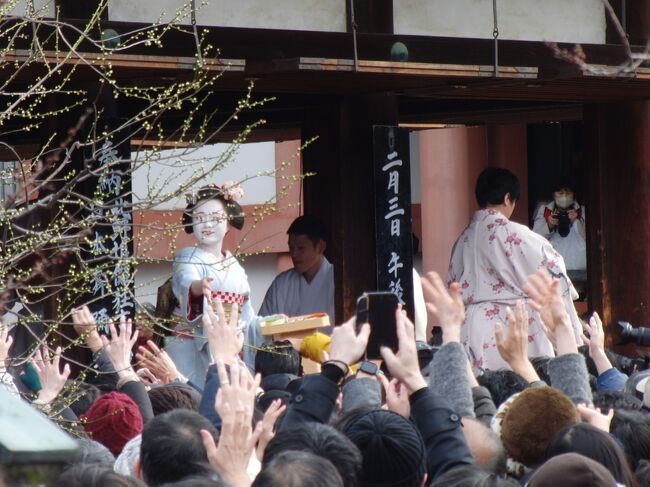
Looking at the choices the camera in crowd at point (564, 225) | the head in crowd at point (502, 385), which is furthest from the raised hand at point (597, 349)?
the camera in crowd at point (564, 225)

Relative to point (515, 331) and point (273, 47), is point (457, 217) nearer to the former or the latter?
point (273, 47)

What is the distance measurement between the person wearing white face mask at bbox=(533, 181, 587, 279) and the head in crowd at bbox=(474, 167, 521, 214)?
169 inches

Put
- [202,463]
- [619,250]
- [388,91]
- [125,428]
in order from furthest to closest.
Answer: [619,250], [388,91], [125,428], [202,463]

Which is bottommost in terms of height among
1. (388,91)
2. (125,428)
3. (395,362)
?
(125,428)

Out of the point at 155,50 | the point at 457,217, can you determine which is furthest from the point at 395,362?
the point at 457,217

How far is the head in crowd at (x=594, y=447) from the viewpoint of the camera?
3541 millimetres

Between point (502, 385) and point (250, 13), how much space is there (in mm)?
2988

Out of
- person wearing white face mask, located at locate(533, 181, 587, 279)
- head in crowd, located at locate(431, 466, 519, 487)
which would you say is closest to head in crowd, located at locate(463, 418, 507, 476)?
head in crowd, located at locate(431, 466, 519, 487)

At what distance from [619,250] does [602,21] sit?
1.71m

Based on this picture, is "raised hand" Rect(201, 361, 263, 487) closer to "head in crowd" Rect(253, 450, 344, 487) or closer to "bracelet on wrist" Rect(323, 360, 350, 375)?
"head in crowd" Rect(253, 450, 344, 487)

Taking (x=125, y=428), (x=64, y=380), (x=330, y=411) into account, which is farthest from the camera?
(x=64, y=380)

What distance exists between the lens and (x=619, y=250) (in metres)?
8.98

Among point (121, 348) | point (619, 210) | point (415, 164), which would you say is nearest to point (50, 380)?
point (121, 348)

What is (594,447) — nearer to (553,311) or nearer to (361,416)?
(361,416)
